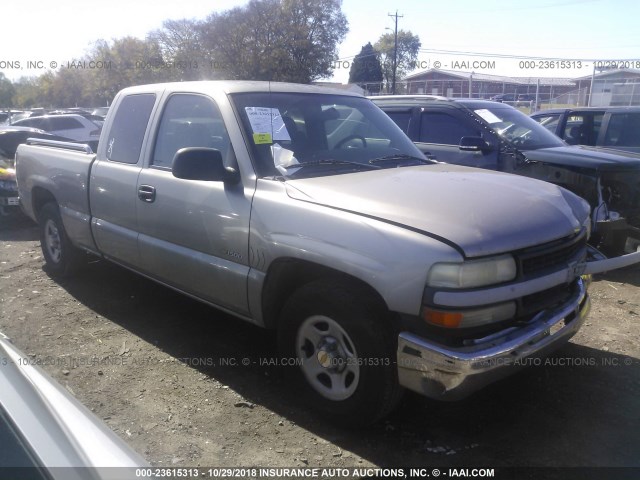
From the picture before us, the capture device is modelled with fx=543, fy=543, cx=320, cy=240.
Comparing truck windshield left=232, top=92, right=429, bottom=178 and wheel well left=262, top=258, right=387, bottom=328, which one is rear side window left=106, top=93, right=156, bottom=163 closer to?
truck windshield left=232, top=92, right=429, bottom=178

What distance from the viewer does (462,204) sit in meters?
2.97

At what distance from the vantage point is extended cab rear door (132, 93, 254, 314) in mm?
3521

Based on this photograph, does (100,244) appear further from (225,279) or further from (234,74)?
(234,74)

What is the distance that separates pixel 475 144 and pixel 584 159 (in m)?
1.18

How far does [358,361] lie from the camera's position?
2920mm

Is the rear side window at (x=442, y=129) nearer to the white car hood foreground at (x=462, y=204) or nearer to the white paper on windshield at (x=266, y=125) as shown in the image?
the white car hood foreground at (x=462, y=204)

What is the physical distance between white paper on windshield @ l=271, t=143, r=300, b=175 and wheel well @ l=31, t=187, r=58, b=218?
3278mm

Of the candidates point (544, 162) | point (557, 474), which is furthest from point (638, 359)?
point (544, 162)

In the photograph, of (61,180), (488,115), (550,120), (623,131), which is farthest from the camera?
(550,120)

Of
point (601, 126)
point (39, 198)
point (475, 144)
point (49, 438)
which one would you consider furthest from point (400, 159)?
point (601, 126)

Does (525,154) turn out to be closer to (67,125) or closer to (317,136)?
(317,136)

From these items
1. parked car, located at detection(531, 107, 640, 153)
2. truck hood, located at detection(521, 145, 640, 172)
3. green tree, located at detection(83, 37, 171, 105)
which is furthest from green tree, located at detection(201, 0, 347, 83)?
truck hood, located at detection(521, 145, 640, 172)

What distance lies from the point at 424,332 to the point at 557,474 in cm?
104

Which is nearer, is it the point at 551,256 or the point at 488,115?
the point at 551,256
